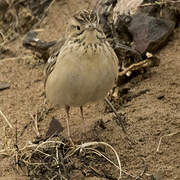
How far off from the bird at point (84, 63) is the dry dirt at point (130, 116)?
0.64 meters

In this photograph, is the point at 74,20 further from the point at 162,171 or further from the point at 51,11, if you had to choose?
the point at 51,11

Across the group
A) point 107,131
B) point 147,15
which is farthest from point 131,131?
point 147,15

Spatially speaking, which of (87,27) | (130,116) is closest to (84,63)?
(87,27)

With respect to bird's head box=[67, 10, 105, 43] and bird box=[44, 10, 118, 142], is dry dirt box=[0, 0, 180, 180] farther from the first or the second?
bird's head box=[67, 10, 105, 43]

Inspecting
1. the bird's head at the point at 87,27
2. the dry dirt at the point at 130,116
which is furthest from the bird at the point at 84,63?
the dry dirt at the point at 130,116

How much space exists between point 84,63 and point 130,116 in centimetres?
113

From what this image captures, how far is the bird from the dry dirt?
2.10 ft

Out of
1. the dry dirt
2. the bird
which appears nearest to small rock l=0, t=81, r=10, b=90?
the dry dirt

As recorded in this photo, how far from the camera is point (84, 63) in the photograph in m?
3.71

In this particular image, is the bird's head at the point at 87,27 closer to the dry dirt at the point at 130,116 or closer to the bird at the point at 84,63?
the bird at the point at 84,63

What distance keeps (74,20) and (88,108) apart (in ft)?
5.39

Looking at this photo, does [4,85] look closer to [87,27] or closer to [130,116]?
[130,116]

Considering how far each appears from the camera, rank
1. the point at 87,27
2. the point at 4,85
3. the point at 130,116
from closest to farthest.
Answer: the point at 87,27 → the point at 130,116 → the point at 4,85

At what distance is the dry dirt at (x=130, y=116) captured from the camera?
392cm
